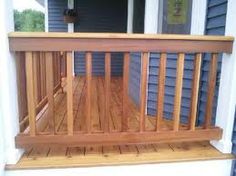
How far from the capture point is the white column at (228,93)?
6.41 feet

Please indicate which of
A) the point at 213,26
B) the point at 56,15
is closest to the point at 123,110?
the point at 213,26

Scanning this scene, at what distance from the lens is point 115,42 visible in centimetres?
186

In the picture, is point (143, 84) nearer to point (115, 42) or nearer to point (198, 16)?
point (115, 42)

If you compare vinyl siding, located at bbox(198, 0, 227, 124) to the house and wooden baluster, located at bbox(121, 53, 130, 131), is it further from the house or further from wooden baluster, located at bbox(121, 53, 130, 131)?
wooden baluster, located at bbox(121, 53, 130, 131)

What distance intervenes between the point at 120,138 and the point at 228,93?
37.2 inches

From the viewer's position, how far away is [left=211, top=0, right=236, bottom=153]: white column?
1.95 meters

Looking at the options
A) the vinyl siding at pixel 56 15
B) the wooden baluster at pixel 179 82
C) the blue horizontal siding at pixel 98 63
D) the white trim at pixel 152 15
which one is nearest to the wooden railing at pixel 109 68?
the wooden baluster at pixel 179 82

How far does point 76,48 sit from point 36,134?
741 mm

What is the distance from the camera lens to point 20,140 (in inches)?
75.5

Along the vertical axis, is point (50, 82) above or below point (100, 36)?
below

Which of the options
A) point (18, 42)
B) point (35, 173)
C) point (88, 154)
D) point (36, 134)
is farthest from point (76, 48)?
point (35, 173)

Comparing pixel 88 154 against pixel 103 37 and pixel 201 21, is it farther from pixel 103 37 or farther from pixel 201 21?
pixel 201 21

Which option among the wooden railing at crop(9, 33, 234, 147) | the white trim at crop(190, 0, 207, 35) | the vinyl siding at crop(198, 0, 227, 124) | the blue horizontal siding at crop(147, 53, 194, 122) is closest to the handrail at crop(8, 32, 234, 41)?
the wooden railing at crop(9, 33, 234, 147)

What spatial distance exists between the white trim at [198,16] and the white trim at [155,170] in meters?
1.29
